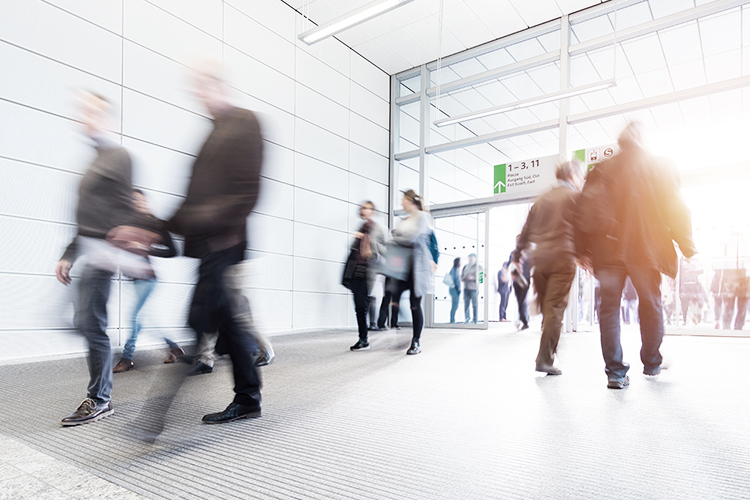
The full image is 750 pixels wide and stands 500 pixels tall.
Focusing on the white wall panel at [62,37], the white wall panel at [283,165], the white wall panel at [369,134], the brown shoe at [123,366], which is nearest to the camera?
the brown shoe at [123,366]

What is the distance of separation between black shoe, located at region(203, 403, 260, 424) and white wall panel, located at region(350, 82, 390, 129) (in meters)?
6.42

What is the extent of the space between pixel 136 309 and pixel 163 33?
318 centimetres

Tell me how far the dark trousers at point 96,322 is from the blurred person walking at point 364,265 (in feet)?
8.23

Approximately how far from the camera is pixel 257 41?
235 inches

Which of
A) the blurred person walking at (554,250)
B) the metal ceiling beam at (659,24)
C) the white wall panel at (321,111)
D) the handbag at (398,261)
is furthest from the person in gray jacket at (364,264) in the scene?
the metal ceiling beam at (659,24)

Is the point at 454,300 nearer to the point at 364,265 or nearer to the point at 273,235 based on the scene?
the point at 273,235

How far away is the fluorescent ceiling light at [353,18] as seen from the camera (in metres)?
4.78

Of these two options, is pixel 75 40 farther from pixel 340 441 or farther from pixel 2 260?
pixel 340 441

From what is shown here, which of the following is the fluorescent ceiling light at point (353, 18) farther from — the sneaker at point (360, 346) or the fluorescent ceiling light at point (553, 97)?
the sneaker at point (360, 346)

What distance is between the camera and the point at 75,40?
4.18 meters

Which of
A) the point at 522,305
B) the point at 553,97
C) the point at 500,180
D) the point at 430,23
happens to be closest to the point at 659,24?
the point at 553,97

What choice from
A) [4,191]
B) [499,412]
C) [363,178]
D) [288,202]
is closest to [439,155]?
[363,178]

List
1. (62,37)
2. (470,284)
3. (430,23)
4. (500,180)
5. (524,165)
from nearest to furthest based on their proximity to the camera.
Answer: (62,37) → (430,23) → (524,165) → (500,180) → (470,284)

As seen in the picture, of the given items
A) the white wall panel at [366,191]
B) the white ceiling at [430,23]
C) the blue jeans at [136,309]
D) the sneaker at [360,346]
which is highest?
the white ceiling at [430,23]
